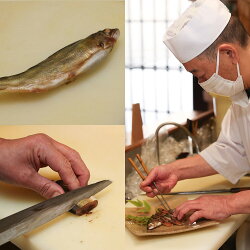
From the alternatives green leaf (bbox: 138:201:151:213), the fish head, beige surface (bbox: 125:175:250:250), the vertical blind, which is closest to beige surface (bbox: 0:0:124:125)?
the fish head

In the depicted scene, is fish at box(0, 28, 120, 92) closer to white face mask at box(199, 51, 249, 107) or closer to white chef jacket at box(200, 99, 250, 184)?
white face mask at box(199, 51, 249, 107)

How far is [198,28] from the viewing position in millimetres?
1164

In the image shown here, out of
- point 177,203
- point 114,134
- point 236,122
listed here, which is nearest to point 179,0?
point 236,122

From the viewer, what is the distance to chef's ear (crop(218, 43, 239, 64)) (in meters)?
1.14

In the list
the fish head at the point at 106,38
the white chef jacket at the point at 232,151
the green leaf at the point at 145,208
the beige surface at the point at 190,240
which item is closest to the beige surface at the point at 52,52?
the fish head at the point at 106,38

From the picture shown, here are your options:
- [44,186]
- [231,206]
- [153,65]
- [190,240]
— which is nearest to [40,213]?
[44,186]

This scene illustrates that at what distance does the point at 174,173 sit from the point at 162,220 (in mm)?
260

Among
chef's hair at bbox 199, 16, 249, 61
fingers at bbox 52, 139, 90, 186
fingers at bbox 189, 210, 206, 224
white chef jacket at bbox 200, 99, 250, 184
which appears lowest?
fingers at bbox 189, 210, 206, 224

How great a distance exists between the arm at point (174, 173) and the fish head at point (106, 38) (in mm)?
642

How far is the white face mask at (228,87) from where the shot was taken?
1.19m

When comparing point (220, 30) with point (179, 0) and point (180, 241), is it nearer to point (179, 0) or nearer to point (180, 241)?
point (180, 241)

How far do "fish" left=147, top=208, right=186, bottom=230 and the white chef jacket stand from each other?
33 cm

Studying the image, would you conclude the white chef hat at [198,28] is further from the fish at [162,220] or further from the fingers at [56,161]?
the fingers at [56,161]

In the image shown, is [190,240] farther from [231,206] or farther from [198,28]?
[198,28]
